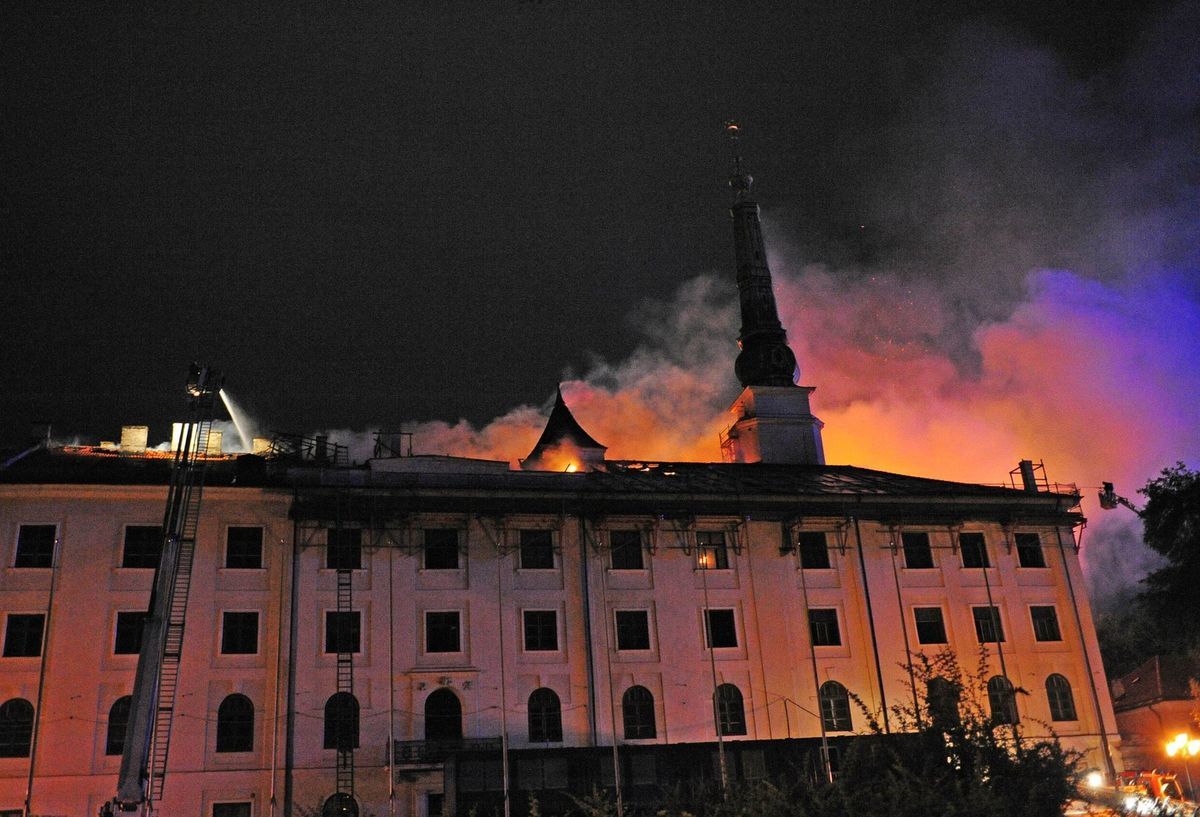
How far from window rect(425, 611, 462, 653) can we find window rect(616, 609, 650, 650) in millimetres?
6378

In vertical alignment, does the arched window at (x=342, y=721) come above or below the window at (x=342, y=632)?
below

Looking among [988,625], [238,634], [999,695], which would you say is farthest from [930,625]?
[238,634]

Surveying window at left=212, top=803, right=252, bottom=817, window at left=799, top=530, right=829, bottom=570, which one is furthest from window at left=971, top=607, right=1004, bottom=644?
window at left=212, top=803, right=252, bottom=817

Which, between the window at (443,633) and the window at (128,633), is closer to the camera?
the window at (128,633)

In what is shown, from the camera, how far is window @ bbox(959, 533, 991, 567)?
4778 centimetres

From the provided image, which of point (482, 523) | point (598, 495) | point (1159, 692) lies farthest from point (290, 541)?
point (1159, 692)

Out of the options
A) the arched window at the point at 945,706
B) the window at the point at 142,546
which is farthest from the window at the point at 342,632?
the arched window at the point at 945,706

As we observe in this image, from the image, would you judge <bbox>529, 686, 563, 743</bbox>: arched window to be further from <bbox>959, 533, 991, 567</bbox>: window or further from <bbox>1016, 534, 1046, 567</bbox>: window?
<bbox>1016, 534, 1046, 567</bbox>: window

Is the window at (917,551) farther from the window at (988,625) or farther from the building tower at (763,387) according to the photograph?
the building tower at (763,387)

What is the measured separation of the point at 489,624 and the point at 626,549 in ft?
21.3

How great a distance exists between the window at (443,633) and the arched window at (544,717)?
3478 millimetres

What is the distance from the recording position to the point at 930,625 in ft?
151

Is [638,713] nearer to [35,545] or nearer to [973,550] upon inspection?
[973,550]

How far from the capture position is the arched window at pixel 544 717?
40344 mm
